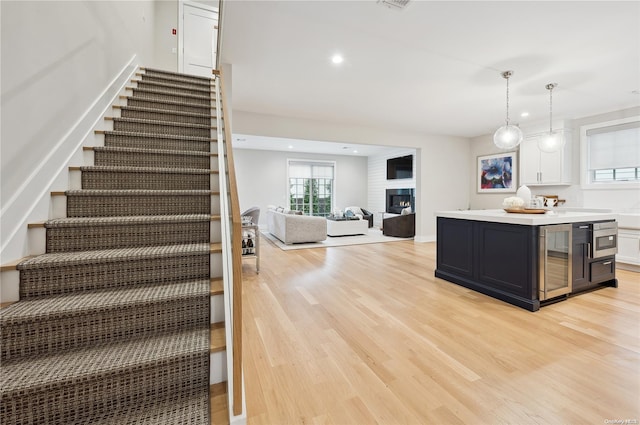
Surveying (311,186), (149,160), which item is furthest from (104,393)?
(311,186)

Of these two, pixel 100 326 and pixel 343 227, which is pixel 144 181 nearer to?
pixel 100 326

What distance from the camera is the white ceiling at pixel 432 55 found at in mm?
2404

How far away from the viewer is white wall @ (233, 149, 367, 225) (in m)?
9.47

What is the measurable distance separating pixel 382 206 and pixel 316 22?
8.37m

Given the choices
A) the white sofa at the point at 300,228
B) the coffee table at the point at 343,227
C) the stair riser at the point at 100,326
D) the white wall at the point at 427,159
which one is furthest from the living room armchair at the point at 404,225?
the stair riser at the point at 100,326

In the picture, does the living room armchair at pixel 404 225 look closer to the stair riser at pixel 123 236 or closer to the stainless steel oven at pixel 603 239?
the stainless steel oven at pixel 603 239

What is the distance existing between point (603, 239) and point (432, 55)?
2925 millimetres

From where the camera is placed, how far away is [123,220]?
186 centimetres

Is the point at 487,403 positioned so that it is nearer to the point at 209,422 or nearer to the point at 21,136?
the point at 209,422

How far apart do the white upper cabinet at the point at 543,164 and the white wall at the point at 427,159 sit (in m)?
1.48

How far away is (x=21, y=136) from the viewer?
5.23ft

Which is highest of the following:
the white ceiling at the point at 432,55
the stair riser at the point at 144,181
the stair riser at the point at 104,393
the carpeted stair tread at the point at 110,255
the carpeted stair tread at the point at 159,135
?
the white ceiling at the point at 432,55

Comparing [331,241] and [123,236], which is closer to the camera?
[123,236]

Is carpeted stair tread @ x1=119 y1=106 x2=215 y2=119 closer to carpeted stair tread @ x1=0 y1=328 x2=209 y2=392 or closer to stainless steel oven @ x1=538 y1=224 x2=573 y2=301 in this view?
carpeted stair tread @ x1=0 y1=328 x2=209 y2=392
